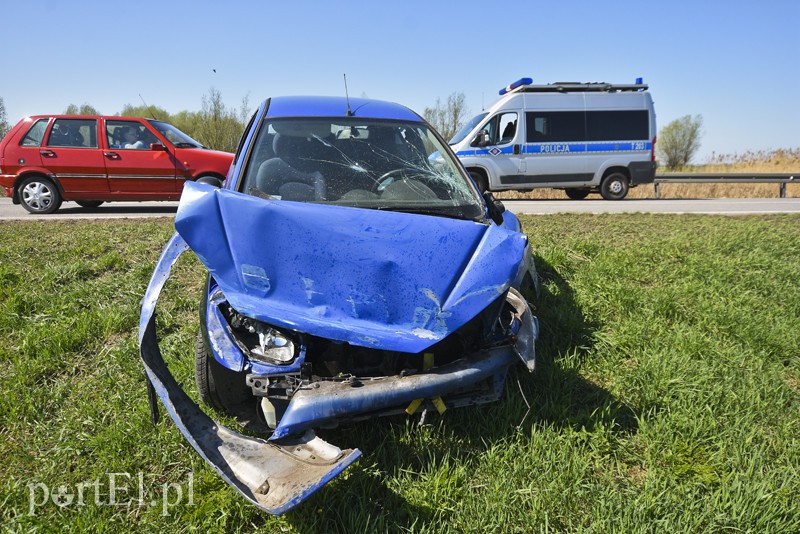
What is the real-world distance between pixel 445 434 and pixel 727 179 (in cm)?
1729

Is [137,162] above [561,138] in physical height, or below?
below

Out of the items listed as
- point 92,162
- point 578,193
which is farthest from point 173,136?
point 578,193

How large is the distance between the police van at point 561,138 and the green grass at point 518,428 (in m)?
7.87

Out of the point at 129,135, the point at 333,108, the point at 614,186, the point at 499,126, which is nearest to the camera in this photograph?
the point at 333,108

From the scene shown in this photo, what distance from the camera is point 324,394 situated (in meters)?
2.04

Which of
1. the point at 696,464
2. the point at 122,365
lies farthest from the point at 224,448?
the point at 696,464

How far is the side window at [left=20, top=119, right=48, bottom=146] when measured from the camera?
8.73m

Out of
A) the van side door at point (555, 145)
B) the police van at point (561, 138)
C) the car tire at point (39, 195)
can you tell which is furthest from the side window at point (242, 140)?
the van side door at point (555, 145)

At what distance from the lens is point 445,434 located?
263 centimetres

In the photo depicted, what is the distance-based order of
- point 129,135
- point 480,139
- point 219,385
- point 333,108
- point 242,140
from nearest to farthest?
1. point 219,385
2. point 242,140
3. point 333,108
4. point 129,135
5. point 480,139

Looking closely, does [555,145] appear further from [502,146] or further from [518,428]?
[518,428]

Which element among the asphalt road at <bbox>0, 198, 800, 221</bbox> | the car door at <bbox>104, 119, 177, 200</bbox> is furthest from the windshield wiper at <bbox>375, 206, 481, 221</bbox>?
the car door at <bbox>104, 119, 177, 200</bbox>

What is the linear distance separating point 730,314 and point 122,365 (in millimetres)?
4532

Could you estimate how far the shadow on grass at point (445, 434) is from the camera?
2156 mm
